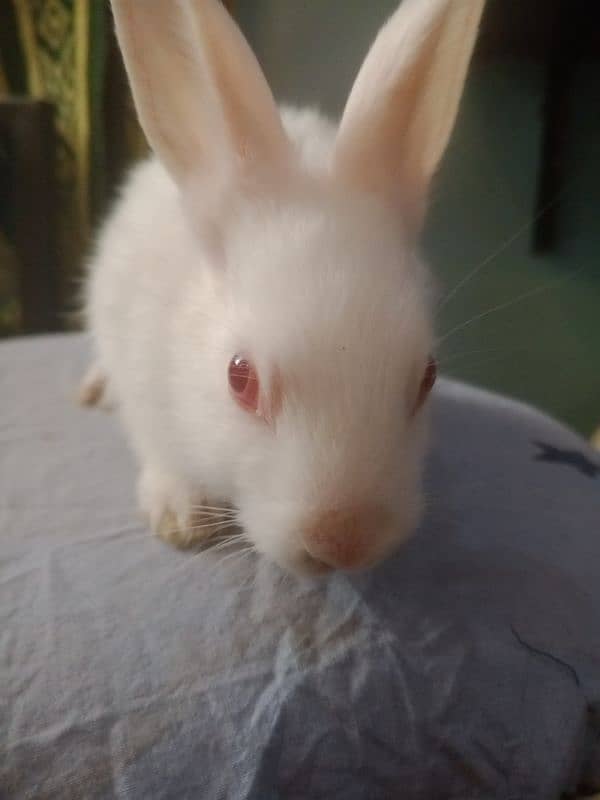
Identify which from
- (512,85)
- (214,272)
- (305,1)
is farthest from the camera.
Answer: (305,1)

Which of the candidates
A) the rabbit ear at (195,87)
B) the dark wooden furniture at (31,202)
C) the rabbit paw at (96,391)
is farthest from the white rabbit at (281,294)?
the dark wooden furniture at (31,202)

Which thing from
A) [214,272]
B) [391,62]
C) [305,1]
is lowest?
[214,272]

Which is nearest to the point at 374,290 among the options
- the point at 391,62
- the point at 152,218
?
the point at 391,62

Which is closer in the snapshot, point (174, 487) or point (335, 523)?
point (335, 523)

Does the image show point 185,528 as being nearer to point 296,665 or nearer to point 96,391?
point 296,665

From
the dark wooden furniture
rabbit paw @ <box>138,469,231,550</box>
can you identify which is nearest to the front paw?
rabbit paw @ <box>138,469,231,550</box>

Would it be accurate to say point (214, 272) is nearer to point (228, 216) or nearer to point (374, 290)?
point (228, 216)

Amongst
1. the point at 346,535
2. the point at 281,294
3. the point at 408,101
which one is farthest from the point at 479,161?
the point at 346,535
